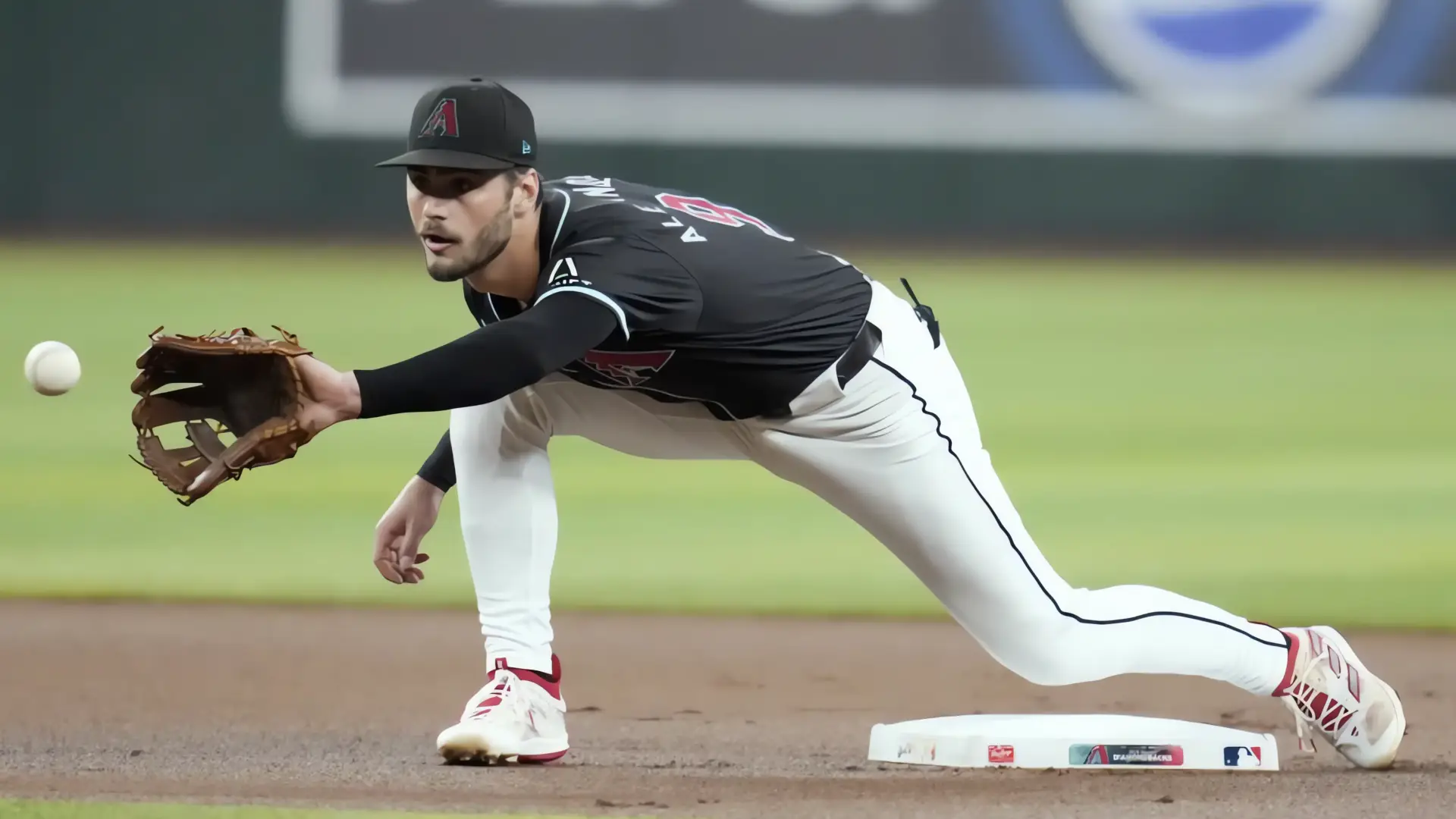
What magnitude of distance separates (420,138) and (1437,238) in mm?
10209

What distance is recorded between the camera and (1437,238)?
38.0ft

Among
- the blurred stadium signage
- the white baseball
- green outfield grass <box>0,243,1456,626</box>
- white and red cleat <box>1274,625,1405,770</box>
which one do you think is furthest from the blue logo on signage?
the white baseball

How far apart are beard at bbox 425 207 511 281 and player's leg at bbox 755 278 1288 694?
1.85ft

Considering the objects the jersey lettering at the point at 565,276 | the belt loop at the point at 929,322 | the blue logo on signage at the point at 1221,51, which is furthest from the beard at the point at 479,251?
the blue logo on signage at the point at 1221,51

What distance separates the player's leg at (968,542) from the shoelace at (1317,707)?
0.16 ft

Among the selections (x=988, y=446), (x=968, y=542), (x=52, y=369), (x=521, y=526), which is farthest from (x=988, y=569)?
(x=988, y=446)

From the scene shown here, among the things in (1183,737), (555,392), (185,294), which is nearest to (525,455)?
(555,392)

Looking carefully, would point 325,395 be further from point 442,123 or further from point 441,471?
point 441,471

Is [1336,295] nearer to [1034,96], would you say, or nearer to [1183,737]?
[1034,96]

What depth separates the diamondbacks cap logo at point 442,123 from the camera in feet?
8.63

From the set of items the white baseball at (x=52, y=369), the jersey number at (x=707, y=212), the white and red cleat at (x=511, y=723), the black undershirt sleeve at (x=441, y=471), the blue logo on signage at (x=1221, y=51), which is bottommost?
the white and red cleat at (x=511, y=723)

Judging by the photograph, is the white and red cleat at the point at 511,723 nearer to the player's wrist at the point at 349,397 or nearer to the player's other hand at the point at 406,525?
the player's other hand at the point at 406,525

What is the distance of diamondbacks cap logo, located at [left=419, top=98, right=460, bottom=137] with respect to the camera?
8.63 feet

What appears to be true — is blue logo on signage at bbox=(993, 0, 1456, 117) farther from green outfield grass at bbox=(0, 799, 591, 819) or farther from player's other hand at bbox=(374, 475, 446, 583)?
green outfield grass at bbox=(0, 799, 591, 819)
